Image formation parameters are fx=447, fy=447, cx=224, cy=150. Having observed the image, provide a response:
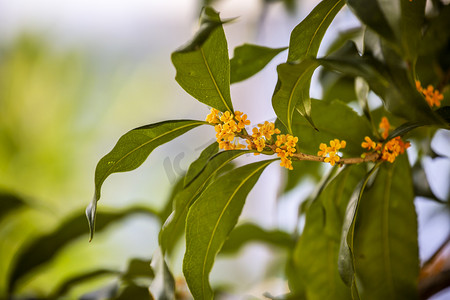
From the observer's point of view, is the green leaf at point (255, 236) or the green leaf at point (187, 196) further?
the green leaf at point (255, 236)

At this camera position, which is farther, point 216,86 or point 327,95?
point 327,95

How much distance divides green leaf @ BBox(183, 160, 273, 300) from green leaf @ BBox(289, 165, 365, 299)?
0.42 feet

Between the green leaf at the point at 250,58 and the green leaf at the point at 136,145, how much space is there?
132mm

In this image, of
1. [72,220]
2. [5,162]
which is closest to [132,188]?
[5,162]

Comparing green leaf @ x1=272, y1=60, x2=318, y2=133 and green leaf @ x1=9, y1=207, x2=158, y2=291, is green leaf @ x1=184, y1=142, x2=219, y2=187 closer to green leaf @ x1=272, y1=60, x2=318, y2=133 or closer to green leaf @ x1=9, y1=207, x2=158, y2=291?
green leaf @ x1=272, y1=60, x2=318, y2=133

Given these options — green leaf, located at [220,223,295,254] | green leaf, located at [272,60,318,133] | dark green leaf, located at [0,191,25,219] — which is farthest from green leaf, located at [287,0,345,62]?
dark green leaf, located at [0,191,25,219]

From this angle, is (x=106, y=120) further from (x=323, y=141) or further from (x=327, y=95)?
(x=323, y=141)

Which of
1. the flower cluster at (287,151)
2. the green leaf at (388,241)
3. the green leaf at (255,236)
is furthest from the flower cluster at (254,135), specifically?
the green leaf at (255,236)

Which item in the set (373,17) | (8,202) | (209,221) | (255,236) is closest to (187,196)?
(209,221)

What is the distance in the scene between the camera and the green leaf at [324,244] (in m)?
0.58

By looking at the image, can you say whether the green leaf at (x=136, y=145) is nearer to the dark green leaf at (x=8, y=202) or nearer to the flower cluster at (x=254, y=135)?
the flower cluster at (x=254, y=135)

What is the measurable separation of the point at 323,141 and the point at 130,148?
223mm

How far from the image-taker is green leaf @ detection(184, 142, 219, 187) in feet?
1.55

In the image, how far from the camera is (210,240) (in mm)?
494
